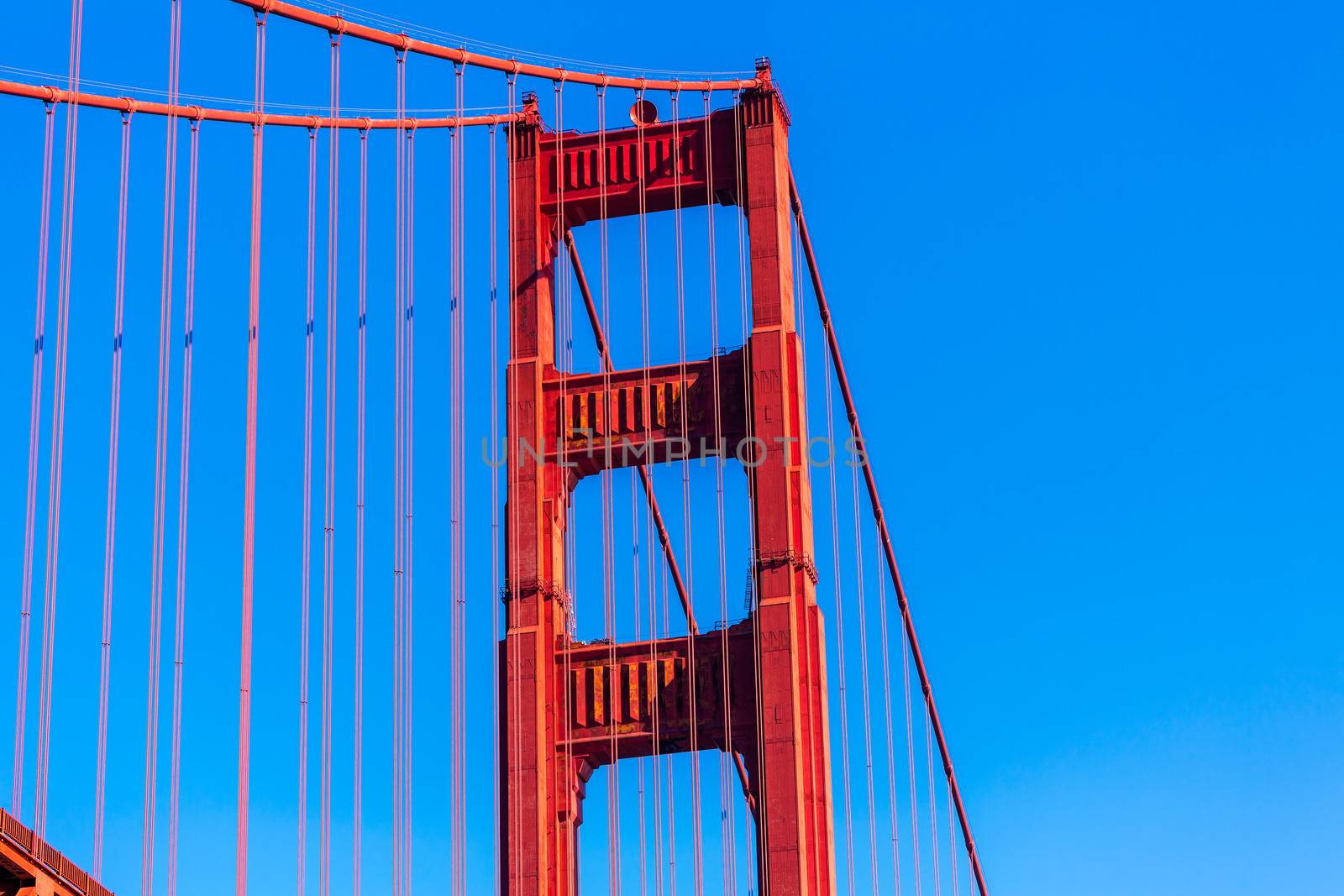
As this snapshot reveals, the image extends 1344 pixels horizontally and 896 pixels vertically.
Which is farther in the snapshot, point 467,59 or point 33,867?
point 467,59

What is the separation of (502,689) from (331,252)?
714 cm

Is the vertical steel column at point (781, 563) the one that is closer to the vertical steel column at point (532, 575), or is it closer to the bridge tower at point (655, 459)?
the bridge tower at point (655, 459)

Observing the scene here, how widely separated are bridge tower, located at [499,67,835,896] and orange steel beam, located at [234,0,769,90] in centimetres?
129

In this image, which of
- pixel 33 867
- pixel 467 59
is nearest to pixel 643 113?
pixel 467 59

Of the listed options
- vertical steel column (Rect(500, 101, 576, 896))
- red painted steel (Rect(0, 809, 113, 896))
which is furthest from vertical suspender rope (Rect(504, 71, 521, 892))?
red painted steel (Rect(0, 809, 113, 896))

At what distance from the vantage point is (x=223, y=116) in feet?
149

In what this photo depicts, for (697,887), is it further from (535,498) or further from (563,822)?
(535,498)

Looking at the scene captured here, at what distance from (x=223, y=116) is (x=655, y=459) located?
8.47 m

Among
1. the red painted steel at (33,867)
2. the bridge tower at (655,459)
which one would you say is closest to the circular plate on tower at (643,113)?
the bridge tower at (655,459)

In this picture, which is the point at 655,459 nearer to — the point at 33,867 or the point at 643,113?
the point at 643,113

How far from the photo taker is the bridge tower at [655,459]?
43156mm

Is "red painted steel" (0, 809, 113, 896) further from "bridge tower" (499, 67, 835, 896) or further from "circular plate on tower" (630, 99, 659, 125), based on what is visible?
"circular plate on tower" (630, 99, 659, 125)

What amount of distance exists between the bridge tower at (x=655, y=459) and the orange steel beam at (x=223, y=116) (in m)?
1.36

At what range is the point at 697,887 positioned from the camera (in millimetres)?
42812
